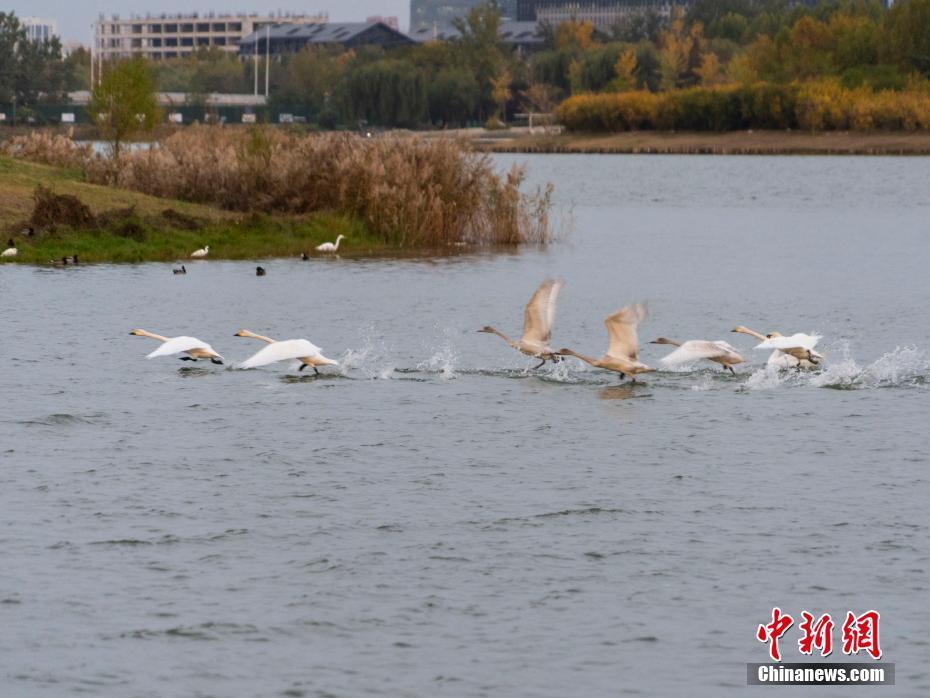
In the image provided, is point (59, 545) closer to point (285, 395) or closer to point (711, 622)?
point (711, 622)

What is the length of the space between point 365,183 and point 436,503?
87.5 ft

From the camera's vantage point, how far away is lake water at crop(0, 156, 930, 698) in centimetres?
1234

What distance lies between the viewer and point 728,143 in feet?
439

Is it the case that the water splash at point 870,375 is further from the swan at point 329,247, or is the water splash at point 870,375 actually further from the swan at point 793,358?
the swan at point 329,247

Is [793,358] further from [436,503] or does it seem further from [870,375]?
[436,503]

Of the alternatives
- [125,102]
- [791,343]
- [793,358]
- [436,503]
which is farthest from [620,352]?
[125,102]

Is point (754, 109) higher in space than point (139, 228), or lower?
higher

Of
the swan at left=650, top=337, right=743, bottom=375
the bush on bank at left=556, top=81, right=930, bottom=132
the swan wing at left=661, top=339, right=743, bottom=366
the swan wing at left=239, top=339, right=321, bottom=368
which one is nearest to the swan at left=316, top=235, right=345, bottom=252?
Result: the swan wing at left=239, top=339, right=321, bottom=368

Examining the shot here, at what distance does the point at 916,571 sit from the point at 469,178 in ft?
95.3

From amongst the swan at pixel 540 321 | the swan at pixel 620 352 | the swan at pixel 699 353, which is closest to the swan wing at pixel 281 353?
the swan at pixel 540 321

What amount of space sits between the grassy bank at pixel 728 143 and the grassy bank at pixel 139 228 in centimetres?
8704

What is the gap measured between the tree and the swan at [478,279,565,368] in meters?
32.1

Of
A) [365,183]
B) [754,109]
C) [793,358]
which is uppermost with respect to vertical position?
[754,109]

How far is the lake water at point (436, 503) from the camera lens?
1234 cm
